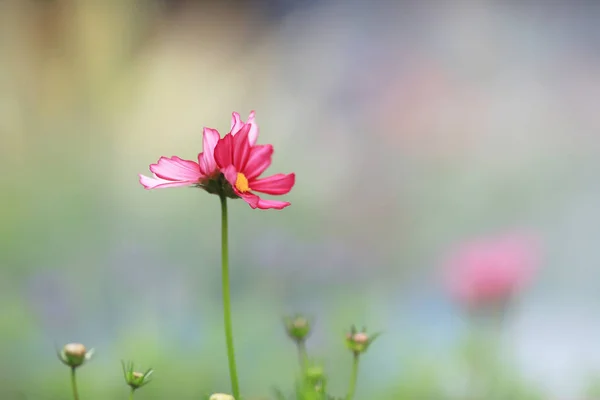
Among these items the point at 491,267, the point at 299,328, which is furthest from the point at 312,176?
the point at 299,328

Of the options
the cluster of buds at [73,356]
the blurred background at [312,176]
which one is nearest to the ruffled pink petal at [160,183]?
the cluster of buds at [73,356]

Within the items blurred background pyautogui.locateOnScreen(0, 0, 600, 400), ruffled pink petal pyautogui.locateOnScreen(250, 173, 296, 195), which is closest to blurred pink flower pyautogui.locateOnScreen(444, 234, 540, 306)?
blurred background pyautogui.locateOnScreen(0, 0, 600, 400)

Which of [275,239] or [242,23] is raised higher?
[242,23]

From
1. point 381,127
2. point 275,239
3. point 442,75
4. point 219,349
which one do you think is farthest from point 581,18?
point 219,349

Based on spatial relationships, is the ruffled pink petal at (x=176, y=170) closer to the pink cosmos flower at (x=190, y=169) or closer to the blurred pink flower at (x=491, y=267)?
the pink cosmos flower at (x=190, y=169)

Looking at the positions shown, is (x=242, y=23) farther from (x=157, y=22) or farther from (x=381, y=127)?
(x=381, y=127)

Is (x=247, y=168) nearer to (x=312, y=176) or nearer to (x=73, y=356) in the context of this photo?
(x=73, y=356)
